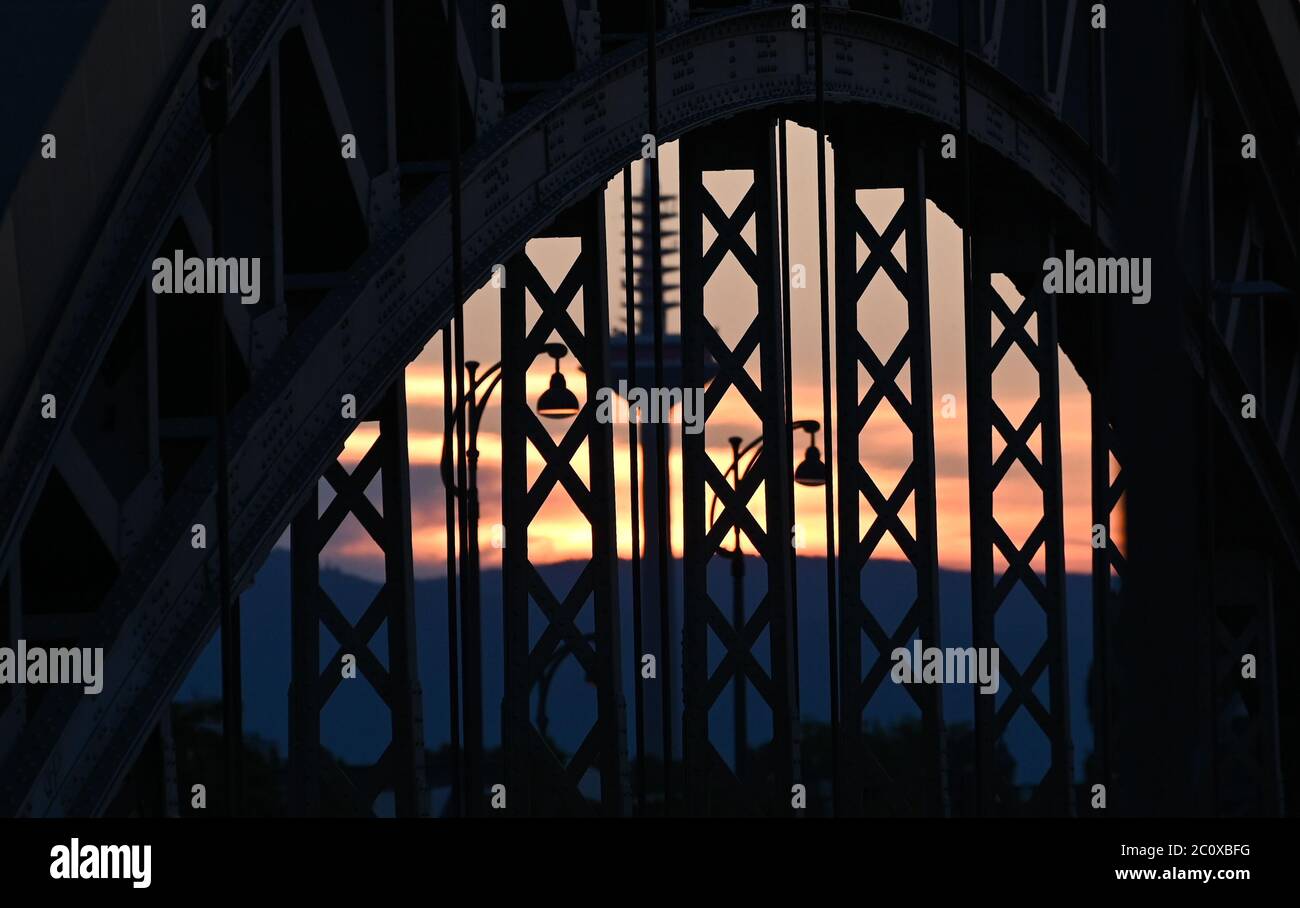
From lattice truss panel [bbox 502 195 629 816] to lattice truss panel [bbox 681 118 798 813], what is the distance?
97 cm

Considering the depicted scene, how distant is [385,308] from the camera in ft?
34.3

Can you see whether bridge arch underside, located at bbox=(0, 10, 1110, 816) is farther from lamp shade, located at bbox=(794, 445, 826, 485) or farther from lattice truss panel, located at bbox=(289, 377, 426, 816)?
lamp shade, located at bbox=(794, 445, 826, 485)

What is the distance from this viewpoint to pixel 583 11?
1242 cm

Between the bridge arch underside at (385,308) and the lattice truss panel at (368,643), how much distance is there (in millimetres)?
936

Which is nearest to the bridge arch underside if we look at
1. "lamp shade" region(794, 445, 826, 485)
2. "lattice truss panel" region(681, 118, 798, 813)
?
"lattice truss panel" region(681, 118, 798, 813)

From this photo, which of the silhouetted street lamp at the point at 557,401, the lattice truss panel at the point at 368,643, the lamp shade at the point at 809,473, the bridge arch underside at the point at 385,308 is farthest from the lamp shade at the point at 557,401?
the lamp shade at the point at 809,473

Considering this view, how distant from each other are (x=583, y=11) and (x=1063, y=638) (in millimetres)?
10793

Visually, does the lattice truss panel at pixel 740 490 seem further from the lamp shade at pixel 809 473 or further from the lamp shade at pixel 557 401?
the lamp shade at pixel 809 473

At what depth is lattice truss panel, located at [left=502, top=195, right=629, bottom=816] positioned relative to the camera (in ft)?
43.9

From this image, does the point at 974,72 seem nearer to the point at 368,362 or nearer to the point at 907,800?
the point at 907,800

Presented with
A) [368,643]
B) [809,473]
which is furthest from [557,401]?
[809,473]

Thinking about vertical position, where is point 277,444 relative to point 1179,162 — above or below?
below
